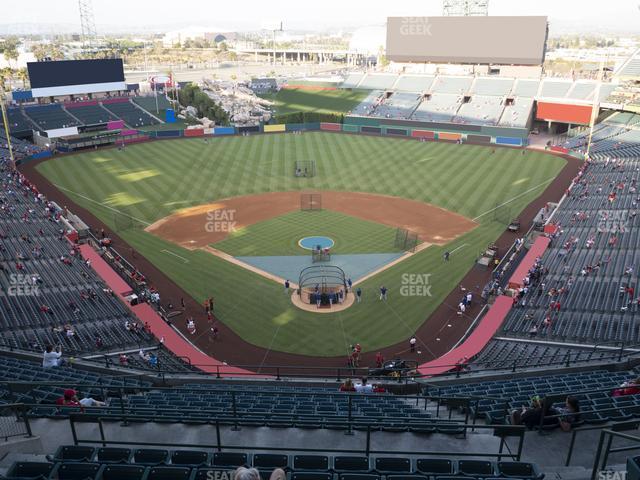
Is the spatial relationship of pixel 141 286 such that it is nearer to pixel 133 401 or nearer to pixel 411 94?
pixel 133 401

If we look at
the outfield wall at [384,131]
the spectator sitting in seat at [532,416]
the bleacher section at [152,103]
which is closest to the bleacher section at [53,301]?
the spectator sitting in seat at [532,416]

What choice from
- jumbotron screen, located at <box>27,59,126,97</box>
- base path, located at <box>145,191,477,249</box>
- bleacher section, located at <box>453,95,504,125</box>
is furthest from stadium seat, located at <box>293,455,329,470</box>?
jumbotron screen, located at <box>27,59,126,97</box>

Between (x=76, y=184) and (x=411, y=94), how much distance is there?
2285 inches

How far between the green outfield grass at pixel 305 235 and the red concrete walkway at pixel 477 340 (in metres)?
9.82

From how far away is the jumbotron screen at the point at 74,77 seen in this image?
78688 millimetres

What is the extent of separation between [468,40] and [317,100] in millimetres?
28776

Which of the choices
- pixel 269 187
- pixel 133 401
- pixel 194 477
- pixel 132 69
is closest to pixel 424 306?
pixel 133 401

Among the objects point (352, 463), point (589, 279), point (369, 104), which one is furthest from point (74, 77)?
point (352, 463)

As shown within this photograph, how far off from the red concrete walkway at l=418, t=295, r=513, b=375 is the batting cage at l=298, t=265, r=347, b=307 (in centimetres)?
737

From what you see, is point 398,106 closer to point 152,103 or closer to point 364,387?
point 152,103

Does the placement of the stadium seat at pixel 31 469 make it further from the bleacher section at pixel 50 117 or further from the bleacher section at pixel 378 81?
the bleacher section at pixel 378 81

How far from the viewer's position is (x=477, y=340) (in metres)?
25.2

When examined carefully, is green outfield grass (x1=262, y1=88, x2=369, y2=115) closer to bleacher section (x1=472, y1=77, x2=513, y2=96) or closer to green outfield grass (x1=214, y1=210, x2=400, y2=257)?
bleacher section (x1=472, y1=77, x2=513, y2=96)

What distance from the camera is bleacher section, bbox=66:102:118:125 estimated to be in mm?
80438
